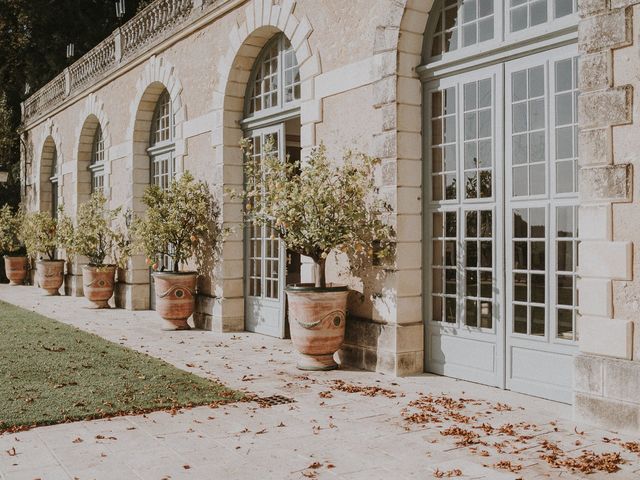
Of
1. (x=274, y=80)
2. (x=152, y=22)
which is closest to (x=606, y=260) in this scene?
(x=274, y=80)

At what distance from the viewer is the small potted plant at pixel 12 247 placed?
19055 mm

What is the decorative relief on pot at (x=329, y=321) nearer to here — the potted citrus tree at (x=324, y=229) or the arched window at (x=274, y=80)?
the potted citrus tree at (x=324, y=229)

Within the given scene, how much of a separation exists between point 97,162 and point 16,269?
591 centimetres

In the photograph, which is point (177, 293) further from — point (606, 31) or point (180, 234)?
point (606, 31)

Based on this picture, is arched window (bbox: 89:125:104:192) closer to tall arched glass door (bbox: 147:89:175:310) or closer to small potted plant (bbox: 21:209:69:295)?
small potted plant (bbox: 21:209:69:295)

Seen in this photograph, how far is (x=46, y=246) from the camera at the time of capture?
53.4 feet

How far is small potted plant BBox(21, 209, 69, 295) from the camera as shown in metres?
15.9

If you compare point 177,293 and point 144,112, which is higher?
point 144,112

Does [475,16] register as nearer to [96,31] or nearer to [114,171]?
[114,171]

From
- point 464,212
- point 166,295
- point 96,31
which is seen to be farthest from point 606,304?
point 96,31

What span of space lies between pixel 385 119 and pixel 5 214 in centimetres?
1567

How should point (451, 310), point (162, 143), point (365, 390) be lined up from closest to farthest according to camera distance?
point (365, 390)
point (451, 310)
point (162, 143)

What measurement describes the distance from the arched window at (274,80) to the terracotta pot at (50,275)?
8477mm

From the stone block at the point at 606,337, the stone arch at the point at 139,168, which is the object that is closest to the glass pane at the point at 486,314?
the stone block at the point at 606,337
